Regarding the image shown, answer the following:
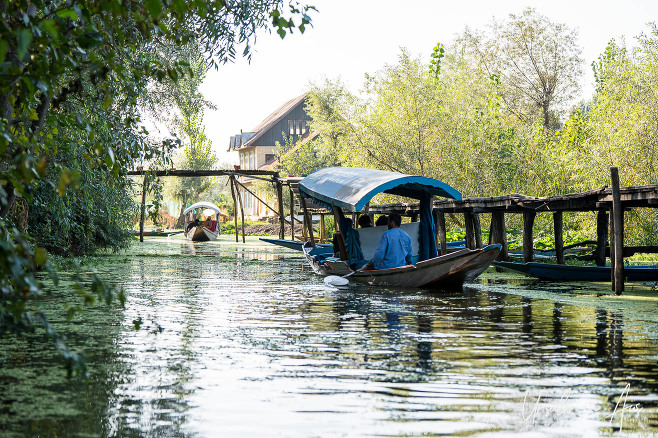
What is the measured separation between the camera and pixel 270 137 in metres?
68.4

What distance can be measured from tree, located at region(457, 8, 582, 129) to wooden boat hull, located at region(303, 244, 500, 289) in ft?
94.2

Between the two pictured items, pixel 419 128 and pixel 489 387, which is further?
pixel 419 128

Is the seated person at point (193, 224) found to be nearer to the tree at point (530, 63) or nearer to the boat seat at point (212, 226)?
the boat seat at point (212, 226)

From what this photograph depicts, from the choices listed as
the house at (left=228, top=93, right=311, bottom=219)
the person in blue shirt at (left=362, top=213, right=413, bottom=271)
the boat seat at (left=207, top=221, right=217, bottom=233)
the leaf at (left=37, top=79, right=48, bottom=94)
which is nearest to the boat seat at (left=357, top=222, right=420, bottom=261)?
the person in blue shirt at (left=362, top=213, right=413, bottom=271)

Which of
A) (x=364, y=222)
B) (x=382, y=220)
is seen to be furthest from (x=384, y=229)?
(x=364, y=222)

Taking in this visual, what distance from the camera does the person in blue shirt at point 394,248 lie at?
15.3 meters

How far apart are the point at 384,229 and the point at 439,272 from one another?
344cm

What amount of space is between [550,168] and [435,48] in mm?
10409

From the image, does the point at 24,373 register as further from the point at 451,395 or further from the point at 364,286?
the point at 364,286

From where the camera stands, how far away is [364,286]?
1612 cm

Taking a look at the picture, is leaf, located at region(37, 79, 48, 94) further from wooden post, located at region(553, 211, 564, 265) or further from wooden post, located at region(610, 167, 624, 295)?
wooden post, located at region(553, 211, 564, 265)

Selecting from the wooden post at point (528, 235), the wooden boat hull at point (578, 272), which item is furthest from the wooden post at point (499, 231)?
the wooden boat hull at point (578, 272)

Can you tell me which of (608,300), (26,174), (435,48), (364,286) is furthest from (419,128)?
(26,174)

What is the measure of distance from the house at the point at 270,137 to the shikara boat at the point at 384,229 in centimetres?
4501
